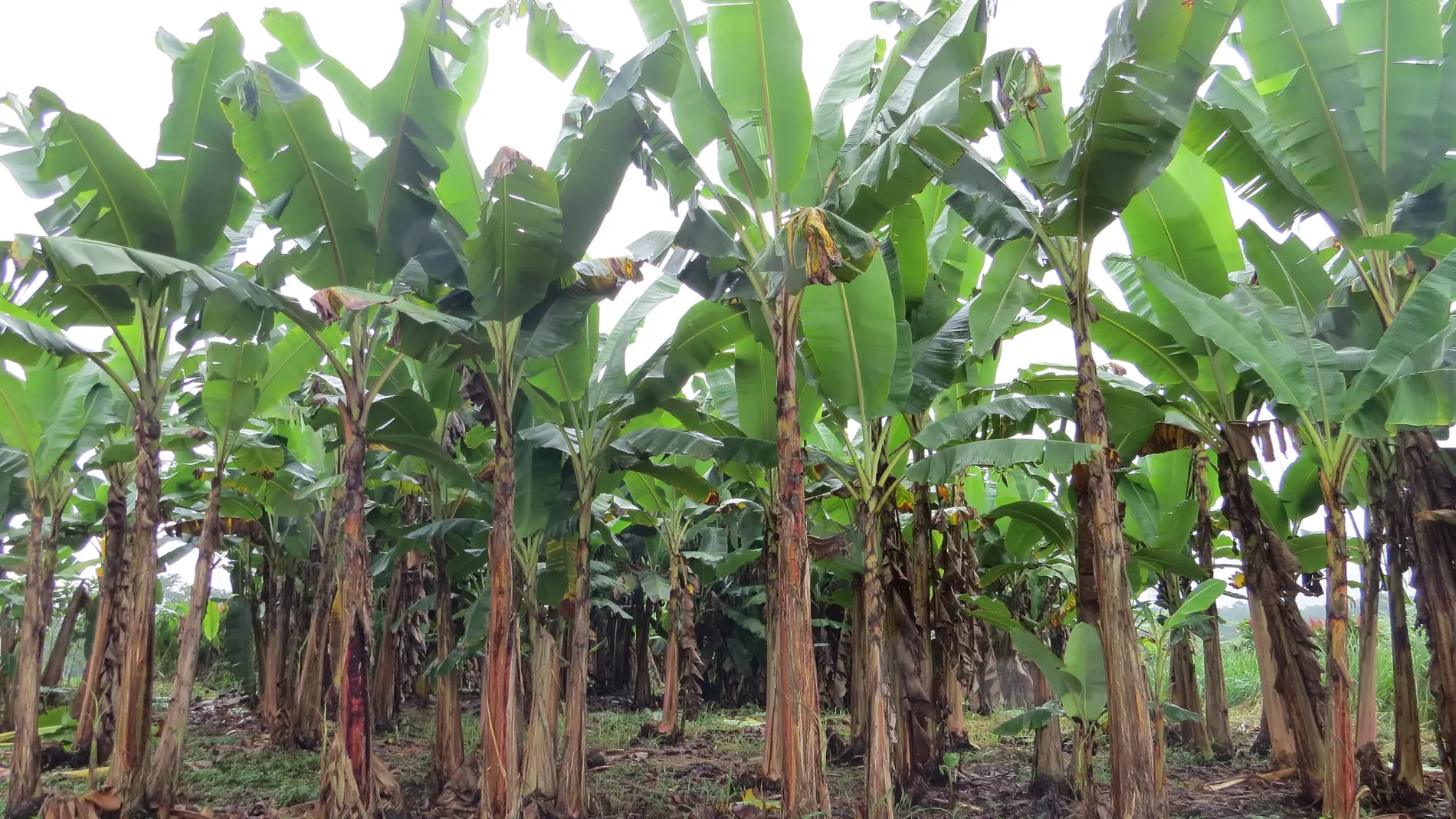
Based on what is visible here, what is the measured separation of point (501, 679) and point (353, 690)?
83cm

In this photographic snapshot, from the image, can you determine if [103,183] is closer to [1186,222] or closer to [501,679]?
[501,679]

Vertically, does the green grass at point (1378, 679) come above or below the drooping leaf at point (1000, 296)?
below

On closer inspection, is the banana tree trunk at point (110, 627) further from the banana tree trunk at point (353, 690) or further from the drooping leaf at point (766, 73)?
the drooping leaf at point (766, 73)

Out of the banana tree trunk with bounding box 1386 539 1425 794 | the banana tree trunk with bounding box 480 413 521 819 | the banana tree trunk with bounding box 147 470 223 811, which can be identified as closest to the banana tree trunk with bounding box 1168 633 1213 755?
the banana tree trunk with bounding box 1386 539 1425 794

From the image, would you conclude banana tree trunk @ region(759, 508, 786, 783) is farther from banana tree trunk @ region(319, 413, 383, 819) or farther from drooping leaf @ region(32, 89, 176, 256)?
drooping leaf @ region(32, 89, 176, 256)

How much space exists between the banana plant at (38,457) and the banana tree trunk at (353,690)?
2797 millimetres

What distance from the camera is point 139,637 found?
5523 mm

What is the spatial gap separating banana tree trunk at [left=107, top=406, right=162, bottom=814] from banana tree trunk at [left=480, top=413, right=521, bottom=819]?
2.44 metres

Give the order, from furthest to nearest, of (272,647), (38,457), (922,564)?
(272,647), (38,457), (922,564)

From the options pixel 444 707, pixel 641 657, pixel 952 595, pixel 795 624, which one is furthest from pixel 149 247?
pixel 641 657

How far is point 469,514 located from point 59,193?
4045mm

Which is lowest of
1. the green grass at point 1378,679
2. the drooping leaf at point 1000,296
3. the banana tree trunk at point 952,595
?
the green grass at point 1378,679

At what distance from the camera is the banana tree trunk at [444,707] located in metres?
6.46

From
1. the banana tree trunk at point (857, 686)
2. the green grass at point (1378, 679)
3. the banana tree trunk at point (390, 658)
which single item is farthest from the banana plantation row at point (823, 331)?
the green grass at point (1378, 679)
